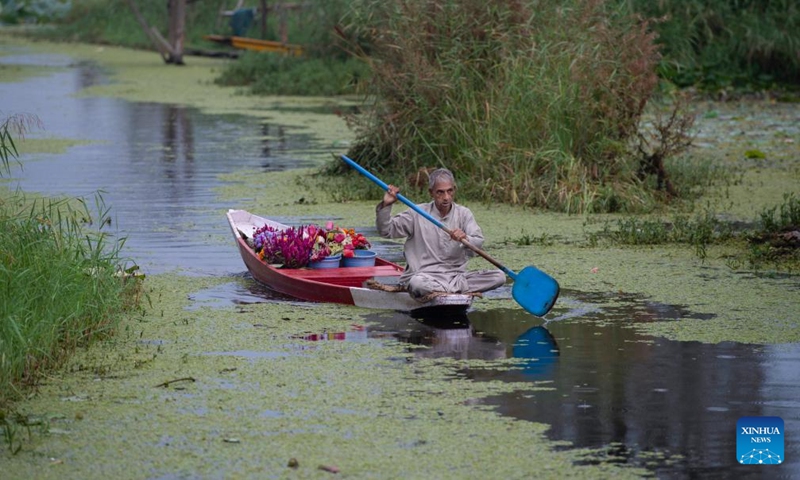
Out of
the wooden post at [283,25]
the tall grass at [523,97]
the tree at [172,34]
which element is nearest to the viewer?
the tall grass at [523,97]

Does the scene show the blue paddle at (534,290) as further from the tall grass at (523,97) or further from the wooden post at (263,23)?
the wooden post at (263,23)

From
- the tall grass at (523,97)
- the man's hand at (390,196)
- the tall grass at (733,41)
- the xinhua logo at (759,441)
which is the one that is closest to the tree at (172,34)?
the tall grass at (733,41)

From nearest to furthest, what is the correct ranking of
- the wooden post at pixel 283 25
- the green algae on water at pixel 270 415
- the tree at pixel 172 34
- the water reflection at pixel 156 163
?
the green algae on water at pixel 270 415 → the water reflection at pixel 156 163 → the tree at pixel 172 34 → the wooden post at pixel 283 25

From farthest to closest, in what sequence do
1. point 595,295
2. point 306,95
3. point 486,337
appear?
point 306,95 < point 595,295 < point 486,337

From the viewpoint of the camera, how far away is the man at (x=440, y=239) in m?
7.68

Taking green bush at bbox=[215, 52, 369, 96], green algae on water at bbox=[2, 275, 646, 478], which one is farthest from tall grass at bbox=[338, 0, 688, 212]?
green bush at bbox=[215, 52, 369, 96]

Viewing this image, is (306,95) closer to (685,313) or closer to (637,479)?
(685,313)

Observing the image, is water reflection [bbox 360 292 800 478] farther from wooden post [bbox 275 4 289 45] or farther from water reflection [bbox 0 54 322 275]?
wooden post [bbox 275 4 289 45]

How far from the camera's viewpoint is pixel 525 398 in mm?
5848

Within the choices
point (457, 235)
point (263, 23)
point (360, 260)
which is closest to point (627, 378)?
point (457, 235)

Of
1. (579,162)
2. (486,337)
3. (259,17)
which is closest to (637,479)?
(486,337)

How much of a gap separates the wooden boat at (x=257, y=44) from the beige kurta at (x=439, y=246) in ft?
68.1

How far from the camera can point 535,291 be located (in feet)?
24.9

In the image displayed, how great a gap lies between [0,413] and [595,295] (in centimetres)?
394
